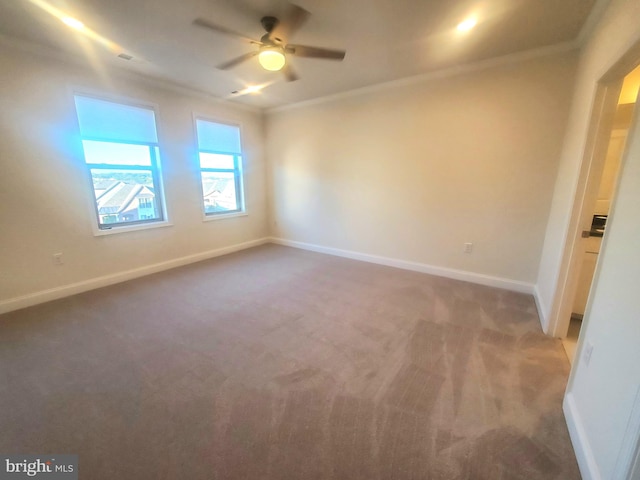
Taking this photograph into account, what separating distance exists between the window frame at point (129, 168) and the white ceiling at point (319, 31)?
41 cm

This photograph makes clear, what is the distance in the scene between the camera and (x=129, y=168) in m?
3.52

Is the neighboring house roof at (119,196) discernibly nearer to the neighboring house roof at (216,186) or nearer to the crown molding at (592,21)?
the neighboring house roof at (216,186)

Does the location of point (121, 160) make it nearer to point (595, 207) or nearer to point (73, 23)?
point (73, 23)

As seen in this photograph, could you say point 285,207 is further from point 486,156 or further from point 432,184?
point 486,156

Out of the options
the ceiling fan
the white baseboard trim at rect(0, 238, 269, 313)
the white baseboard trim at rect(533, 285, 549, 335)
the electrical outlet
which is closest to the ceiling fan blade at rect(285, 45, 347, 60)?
the ceiling fan

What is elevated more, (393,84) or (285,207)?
(393,84)

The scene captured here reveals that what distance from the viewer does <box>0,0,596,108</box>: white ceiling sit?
6.69 feet

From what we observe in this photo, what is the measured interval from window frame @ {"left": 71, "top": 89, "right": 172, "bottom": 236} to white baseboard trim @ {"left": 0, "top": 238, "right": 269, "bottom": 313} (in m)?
0.59

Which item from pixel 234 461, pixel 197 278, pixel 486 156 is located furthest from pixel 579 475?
pixel 197 278

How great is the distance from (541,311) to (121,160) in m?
5.23

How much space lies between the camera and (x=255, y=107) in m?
4.82

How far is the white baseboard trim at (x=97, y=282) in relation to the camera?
2.79 m

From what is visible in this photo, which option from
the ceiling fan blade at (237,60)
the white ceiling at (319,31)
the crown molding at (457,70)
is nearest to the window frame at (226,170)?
the white ceiling at (319,31)

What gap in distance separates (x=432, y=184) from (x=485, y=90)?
3.90 feet
